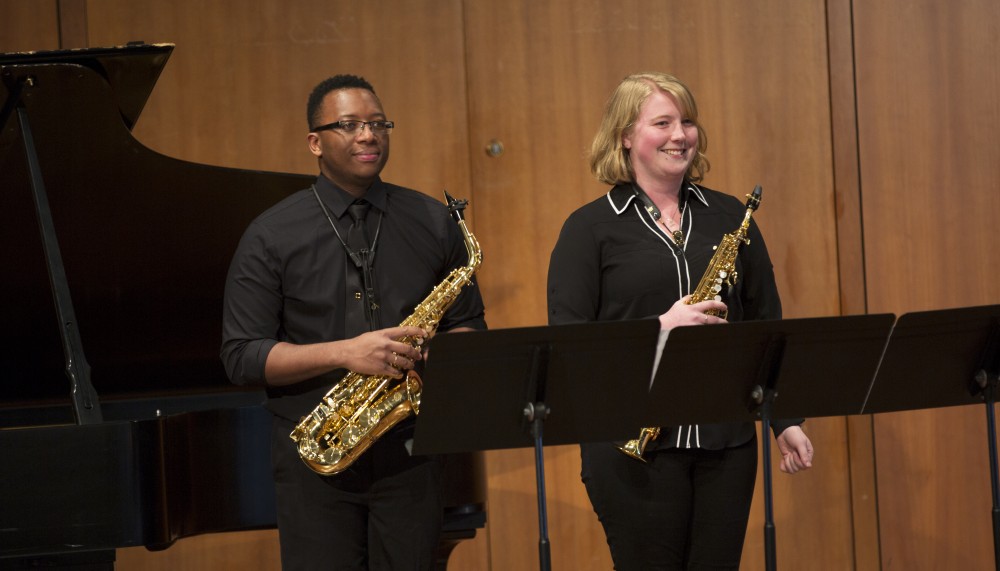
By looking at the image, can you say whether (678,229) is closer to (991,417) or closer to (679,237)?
(679,237)

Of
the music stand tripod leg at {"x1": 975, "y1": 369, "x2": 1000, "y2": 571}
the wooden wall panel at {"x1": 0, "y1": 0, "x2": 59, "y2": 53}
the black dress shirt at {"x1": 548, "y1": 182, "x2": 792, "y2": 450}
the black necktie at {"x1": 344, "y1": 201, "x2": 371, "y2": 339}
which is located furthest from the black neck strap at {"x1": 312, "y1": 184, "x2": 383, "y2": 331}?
the wooden wall panel at {"x1": 0, "y1": 0, "x2": 59, "y2": 53}

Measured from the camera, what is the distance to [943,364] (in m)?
2.61

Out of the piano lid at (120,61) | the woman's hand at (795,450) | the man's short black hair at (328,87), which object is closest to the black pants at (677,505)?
the woman's hand at (795,450)

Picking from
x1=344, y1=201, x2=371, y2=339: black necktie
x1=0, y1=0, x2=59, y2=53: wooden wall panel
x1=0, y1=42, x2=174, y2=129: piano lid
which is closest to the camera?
x1=344, y1=201, x2=371, y2=339: black necktie

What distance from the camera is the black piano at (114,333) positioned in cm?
290

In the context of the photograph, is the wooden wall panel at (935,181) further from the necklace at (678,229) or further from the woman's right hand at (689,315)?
the woman's right hand at (689,315)

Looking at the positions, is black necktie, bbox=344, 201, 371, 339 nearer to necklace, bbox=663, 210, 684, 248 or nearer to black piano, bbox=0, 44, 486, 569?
black piano, bbox=0, 44, 486, 569

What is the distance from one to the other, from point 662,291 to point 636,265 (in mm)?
93

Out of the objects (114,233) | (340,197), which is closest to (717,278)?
(340,197)

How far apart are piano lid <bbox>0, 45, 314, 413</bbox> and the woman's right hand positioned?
152cm

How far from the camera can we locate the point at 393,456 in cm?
279

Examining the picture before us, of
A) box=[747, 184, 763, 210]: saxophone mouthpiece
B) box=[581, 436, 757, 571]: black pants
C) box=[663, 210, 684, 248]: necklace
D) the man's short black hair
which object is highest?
the man's short black hair

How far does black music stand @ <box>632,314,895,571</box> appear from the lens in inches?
96.6

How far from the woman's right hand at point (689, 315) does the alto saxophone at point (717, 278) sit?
0.15 feet
